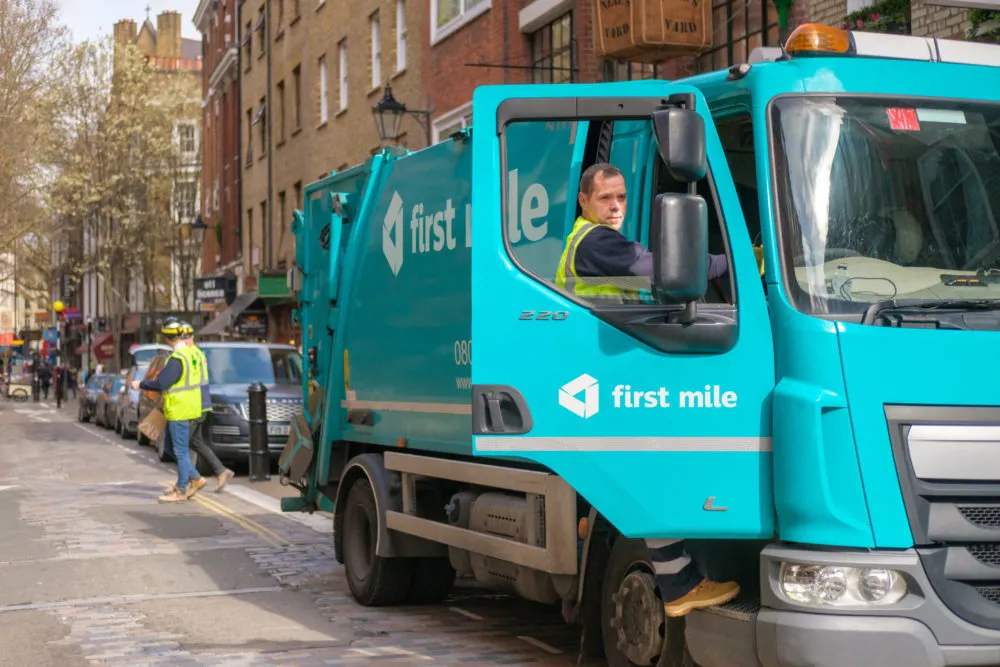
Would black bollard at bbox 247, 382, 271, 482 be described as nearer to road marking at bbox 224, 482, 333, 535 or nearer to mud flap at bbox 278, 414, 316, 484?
road marking at bbox 224, 482, 333, 535

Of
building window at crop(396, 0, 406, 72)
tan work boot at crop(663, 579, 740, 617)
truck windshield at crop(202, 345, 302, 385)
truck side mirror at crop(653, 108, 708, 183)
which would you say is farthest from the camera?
building window at crop(396, 0, 406, 72)

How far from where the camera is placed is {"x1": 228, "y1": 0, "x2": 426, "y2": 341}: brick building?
3100 centimetres

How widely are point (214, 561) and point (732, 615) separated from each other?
666 cm

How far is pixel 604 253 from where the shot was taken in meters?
6.09

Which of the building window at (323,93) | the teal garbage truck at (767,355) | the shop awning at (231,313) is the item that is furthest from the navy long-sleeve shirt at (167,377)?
the shop awning at (231,313)

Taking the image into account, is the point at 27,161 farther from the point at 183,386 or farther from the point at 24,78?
the point at 183,386

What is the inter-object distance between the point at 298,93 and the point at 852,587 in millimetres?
36610

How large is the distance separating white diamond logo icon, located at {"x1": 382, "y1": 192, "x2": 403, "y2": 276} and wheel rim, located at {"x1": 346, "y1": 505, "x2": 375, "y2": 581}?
61.4 inches

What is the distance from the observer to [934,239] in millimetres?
5812

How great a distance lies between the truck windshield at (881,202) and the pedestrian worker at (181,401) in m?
11.3

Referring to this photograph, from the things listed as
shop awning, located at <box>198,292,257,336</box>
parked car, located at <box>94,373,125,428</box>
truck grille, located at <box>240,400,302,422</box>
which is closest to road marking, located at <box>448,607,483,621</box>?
truck grille, located at <box>240,400,302,422</box>

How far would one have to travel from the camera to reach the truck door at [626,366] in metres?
5.62

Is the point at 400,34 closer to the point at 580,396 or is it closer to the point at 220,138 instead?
the point at 220,138

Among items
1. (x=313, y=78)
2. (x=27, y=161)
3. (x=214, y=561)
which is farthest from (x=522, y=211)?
(x=27, y=161)
